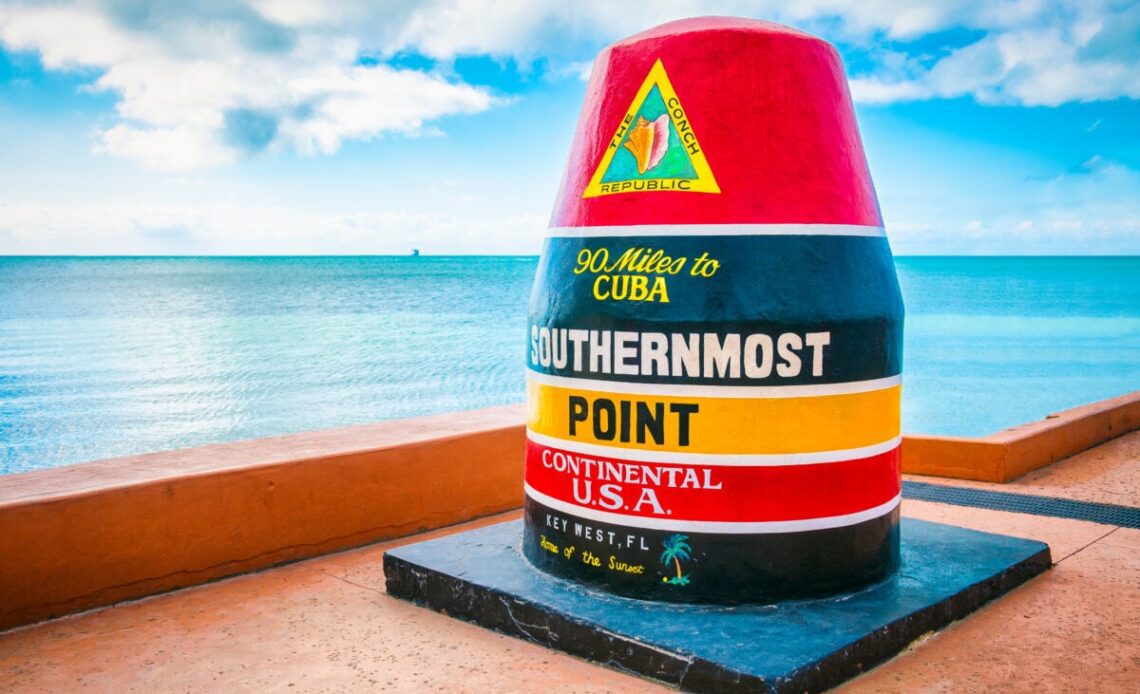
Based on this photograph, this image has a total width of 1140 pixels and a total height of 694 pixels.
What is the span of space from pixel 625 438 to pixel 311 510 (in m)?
1.98

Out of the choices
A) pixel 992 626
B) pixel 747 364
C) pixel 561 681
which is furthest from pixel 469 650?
pixel 992 626

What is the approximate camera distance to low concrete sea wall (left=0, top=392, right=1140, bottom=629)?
3.99m

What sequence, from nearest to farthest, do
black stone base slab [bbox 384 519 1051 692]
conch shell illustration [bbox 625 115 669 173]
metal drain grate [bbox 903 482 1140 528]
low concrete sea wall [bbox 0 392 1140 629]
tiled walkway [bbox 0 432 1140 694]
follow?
black stone base slab [bbox 384 519 1051 692], tiled walkway [bbox 0 432 1140 694], conch shell illustration [bbox 625 115 669 173], low concrete sea wall [bbox 0 392 1140 629], metal drain grate [bbox 903 482 1140 528]

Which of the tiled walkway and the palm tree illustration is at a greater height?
the palm tree illustration

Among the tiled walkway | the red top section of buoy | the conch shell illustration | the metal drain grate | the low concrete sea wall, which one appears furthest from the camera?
the metal drain grate

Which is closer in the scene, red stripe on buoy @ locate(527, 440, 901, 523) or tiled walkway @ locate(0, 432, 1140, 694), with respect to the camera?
tiled walkway @ locate(0, 432, 1140, 694)

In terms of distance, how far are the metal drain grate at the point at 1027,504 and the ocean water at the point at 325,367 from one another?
1340 cm

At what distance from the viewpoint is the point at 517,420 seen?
5.93 metres

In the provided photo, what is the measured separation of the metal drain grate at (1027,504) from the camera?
5.57 meters

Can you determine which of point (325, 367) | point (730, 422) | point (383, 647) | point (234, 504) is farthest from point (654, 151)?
point (325, 367)

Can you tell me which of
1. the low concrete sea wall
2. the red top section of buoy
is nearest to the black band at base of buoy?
the red top section of buoy

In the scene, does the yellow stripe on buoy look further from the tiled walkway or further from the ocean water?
the ocean water

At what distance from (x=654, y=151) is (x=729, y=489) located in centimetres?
132

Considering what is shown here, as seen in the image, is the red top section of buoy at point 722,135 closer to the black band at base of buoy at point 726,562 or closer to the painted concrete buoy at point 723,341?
the painted concrete buoy at point 723,341
